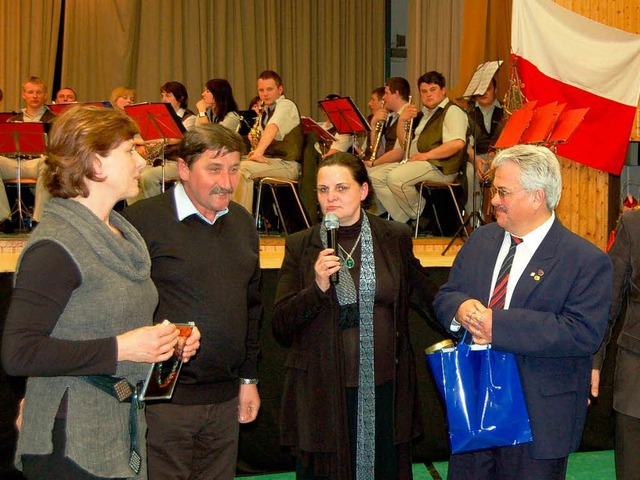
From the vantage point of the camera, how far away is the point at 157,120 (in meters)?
7.08

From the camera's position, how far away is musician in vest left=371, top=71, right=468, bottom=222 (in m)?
7.53

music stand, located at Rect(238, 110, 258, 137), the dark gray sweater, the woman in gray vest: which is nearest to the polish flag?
music stand, located at Rect(238, 110, 258, 137)

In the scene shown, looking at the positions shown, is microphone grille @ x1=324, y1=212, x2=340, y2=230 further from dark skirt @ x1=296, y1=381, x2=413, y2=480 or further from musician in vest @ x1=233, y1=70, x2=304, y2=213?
musician in vest @ x1=233, y1=70, x2=304, y2=213

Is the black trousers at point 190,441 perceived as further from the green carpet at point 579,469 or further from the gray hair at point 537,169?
the green carpet at point 579,469

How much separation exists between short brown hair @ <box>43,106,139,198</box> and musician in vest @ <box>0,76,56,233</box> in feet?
17.2

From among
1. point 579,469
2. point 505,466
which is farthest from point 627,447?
point 579,469

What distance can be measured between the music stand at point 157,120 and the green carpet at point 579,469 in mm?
3423

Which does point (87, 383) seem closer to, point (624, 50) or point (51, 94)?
point (624, 50)

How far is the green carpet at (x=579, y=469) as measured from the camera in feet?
15.7

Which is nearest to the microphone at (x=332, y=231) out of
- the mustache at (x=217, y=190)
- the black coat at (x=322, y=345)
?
the black coat at (x=322, y=345)

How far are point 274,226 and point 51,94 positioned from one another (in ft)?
13.9

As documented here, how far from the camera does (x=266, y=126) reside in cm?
785

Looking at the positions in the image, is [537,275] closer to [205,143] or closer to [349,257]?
[349,257]

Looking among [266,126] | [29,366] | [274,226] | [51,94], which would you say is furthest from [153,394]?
[51,94]
